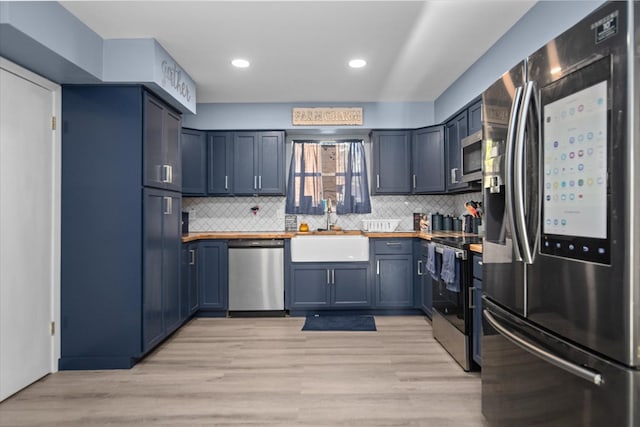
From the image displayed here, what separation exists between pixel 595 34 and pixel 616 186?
462 millimetres

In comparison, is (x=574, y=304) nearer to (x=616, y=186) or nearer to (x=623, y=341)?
(x=623, y=341)

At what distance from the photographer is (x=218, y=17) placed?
2.67m

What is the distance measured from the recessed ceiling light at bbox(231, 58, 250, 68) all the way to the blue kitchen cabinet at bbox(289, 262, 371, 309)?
2.16 m

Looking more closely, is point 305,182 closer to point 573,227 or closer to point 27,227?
point 27,227

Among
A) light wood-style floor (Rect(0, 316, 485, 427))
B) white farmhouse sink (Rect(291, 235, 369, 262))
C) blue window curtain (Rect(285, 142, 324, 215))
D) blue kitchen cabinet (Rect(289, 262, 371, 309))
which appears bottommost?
light wood-style floor (Rect(0, 316, 485, 427))

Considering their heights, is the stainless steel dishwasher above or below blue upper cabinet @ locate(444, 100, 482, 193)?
below

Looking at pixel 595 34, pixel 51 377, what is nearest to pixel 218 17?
pixel 595 34

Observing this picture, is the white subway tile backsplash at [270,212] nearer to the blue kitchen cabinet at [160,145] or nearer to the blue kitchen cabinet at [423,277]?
the blue kitchen cabinet at [423,277]

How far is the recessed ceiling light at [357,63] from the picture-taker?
3.45 meters

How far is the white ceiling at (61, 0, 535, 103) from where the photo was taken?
8.38 ft

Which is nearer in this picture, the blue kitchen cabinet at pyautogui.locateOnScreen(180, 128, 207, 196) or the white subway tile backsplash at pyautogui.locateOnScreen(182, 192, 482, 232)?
the blue kitchen cabinet at pyautogui.locateOnScreen(180, 128, 207, 196)

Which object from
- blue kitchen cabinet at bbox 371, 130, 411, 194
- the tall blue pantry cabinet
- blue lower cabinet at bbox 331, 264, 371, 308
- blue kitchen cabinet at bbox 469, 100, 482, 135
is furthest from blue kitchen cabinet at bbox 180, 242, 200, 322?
blue kitchen cabinet at bbox 469, 100, 482, 135

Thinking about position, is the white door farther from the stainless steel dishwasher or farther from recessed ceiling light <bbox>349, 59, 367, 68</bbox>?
recessed ceiling light <bbox>349, 59, 367, 68</bbox>

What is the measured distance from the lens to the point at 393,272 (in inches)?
177
